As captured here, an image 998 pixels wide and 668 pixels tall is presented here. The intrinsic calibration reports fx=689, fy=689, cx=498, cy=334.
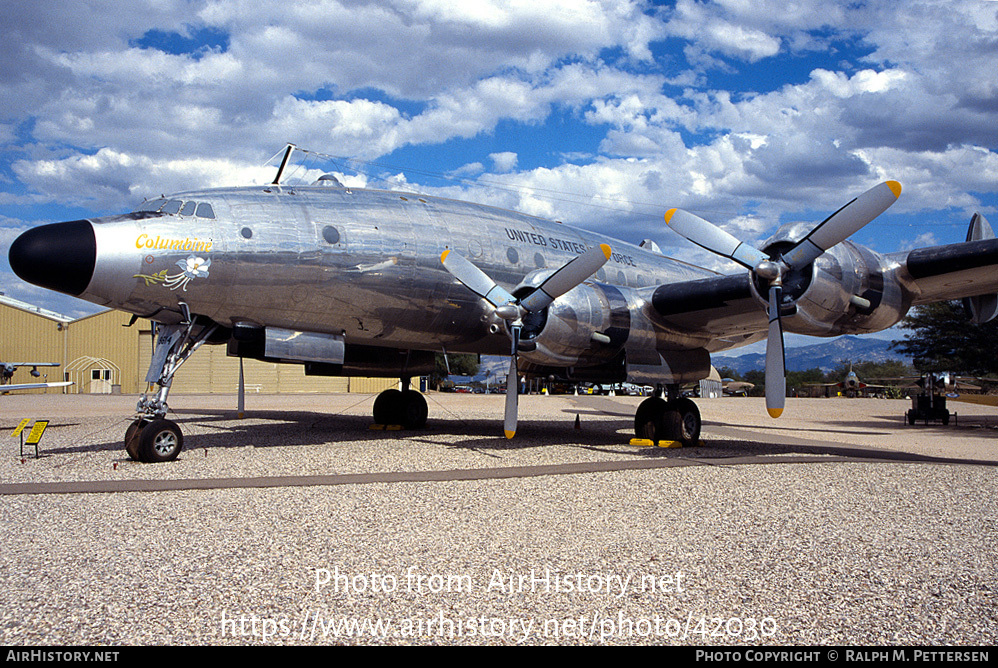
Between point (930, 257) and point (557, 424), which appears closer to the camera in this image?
point (930, 257)

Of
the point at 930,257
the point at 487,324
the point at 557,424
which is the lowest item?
the point at 557,424

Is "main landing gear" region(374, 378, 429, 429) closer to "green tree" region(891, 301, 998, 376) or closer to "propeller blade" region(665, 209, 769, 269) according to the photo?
"propeller blade" region(665, 209, 769, 269)

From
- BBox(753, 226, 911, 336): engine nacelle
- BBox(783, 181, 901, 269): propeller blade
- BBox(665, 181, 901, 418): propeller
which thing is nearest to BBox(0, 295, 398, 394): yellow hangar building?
BBox(665, 181, 901, 418): propeller

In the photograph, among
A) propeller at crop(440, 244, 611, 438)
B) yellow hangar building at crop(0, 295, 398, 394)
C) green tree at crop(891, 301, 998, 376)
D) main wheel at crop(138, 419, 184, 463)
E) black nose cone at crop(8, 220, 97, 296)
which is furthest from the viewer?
yellow hangar building at crop(0, 295, 398, 394)

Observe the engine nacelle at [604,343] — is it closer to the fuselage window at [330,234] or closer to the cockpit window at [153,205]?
the fuselage window at [330,234]

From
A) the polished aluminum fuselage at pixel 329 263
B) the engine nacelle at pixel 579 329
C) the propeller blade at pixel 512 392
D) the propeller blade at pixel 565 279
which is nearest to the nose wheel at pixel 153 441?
the polished aluminum fuselage at pixel 329 263

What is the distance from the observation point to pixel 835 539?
20.0ft

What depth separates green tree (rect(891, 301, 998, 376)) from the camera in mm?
31719

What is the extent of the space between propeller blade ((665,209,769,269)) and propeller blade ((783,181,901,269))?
0.51 m

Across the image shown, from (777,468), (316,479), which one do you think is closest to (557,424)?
(777,468)

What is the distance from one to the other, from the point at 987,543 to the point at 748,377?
355 feet

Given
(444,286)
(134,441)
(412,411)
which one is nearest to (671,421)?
(444,286)
